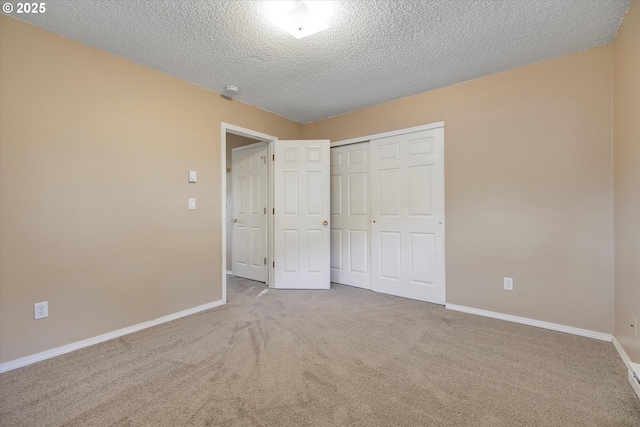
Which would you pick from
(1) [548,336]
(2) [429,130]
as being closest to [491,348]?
(1) [548,336]

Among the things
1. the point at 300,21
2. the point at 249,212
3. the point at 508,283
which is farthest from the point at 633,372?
the point at 249,212

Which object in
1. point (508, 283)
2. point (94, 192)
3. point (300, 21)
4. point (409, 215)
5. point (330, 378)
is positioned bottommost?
point (330, 378)

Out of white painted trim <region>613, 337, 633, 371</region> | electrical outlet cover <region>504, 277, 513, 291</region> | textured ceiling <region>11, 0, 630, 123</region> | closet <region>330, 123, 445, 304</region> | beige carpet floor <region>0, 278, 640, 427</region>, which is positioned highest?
textured ceiling <region>11, 0, 630, 123</region>

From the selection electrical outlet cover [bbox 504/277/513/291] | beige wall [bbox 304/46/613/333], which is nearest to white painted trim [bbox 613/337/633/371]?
beige wall [bbox 304/46/613/333]

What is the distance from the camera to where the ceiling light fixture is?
6.11 ft

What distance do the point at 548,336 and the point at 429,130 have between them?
7.45ft

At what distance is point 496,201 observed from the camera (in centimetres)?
277

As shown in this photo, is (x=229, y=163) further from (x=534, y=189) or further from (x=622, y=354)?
(x=622, y=354)

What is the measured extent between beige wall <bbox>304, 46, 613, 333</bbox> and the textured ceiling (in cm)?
23

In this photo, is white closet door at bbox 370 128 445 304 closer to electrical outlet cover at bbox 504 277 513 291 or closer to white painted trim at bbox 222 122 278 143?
electrical outlet cover at bbox 504 277 513 291

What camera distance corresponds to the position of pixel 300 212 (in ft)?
12.7

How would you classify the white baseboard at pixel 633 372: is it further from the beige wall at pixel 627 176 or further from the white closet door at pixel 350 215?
the white closet door at pixel 350 215

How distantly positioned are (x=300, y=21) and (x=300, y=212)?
7.71 ft

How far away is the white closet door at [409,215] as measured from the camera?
3166 millimetres
